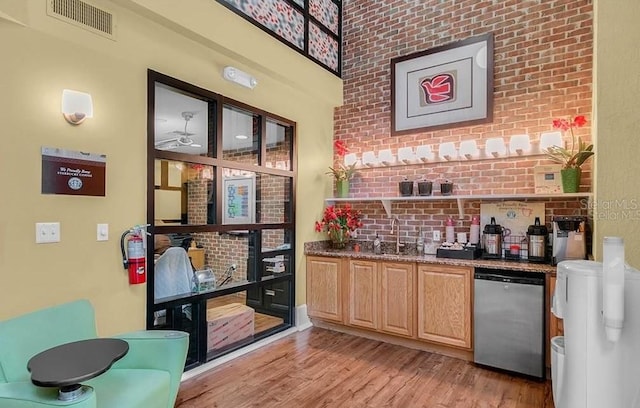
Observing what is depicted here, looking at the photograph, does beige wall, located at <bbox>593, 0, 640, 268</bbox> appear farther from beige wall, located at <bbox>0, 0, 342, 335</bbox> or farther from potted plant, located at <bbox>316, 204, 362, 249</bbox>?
beige wall, located at <bbox>0, 0, 342, 335</bbox>

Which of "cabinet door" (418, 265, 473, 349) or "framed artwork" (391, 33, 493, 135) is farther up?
"framed artwork" (391, 33, 493, 135)

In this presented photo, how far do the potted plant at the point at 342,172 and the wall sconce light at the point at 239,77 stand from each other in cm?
150

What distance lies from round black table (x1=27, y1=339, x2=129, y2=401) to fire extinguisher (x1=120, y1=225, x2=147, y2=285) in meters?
0.75

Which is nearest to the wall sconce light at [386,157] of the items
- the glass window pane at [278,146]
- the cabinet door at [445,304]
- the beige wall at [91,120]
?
the glass window pane at [278,146]

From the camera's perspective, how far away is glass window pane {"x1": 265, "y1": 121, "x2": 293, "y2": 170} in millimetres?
3986

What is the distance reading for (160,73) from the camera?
112 inches

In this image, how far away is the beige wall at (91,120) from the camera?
2.08 metres

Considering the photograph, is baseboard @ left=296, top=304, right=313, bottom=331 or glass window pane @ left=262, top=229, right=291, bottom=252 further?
baseboard @ left=296, top=304, right=313, bottom=331

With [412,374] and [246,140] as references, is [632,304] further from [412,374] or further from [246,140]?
[246,140]

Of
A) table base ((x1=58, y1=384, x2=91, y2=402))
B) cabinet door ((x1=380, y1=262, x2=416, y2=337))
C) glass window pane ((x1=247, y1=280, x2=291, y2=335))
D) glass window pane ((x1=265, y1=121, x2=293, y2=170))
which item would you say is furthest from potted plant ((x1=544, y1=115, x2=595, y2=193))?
table base ((x1=58, y1=384, x2=91, y2=402))

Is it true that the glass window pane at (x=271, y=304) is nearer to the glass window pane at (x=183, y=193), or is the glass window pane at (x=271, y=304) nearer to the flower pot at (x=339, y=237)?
the flower pot at (x=339, y=237)

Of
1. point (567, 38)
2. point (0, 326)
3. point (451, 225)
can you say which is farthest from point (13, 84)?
point (567, 38)

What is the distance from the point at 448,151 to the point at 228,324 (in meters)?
2.88

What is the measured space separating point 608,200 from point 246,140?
3059 millimetres
